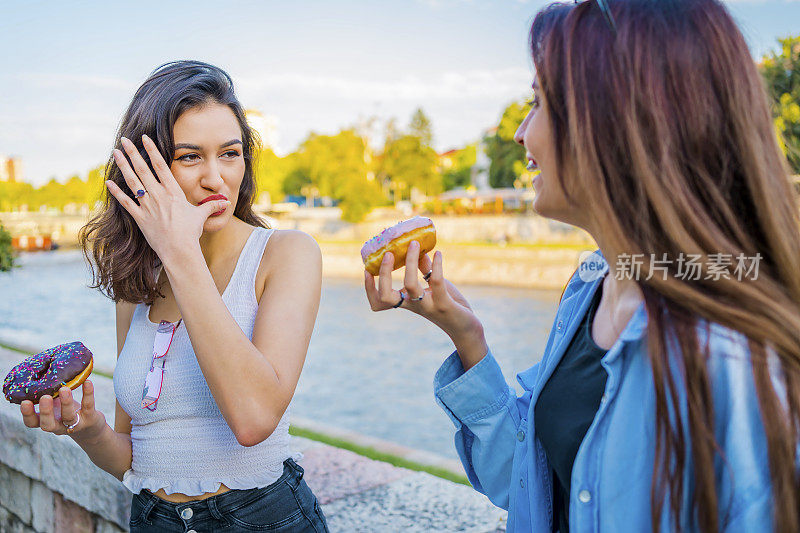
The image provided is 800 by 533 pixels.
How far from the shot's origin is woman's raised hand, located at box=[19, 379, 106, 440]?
176 centimetres

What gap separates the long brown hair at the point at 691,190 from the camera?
101cm

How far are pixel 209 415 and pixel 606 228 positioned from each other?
3.89 ft

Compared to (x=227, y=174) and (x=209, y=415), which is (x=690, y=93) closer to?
(x=227, y=174)

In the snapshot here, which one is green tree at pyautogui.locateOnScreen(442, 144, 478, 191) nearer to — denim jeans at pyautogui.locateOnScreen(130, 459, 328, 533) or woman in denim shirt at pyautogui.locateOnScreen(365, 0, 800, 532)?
denim jeans at pyautogui.locateOnScreen(130, 459, 328, 533)

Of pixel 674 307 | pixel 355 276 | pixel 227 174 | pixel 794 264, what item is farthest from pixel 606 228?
pixel 355 276

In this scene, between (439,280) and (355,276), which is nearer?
(439,280)

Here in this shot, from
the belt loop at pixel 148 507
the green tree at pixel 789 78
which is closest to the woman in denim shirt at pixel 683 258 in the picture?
the belt loop at pixel 148 507

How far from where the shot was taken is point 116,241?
1991mm

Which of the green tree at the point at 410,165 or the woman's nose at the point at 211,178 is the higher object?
the green tree at the point at 410,165

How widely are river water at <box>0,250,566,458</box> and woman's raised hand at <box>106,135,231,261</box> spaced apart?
108 cm

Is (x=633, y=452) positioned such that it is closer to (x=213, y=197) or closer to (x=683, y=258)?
(x=683, y=258)

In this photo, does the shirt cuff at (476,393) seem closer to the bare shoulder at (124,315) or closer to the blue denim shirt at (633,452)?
the blue denim shirt at (633,452)

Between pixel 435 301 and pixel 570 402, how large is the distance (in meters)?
0.48
